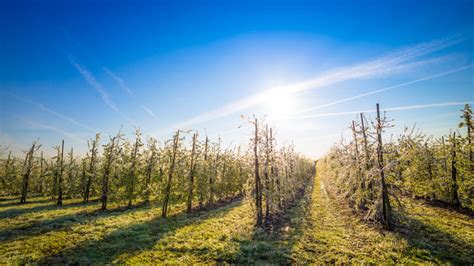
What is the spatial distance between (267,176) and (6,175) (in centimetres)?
5881

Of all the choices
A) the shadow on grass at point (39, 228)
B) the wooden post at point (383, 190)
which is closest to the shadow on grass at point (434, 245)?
the wooden post at point (383, 190)

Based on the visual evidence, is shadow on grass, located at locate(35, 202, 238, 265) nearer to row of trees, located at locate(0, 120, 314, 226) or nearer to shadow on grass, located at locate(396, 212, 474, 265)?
row of trees, located at locate(0, 120, 314, 226)

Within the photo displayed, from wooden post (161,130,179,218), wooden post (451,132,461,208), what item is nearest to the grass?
wooden post (161,130,179,218)

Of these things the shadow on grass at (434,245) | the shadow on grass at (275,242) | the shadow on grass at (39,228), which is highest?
the shadow on grass at (39,228)

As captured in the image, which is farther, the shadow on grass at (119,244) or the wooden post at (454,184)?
the wooden post at (454,184)

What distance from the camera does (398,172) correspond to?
19719mm

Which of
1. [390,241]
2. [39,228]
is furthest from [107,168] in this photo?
[390,241]

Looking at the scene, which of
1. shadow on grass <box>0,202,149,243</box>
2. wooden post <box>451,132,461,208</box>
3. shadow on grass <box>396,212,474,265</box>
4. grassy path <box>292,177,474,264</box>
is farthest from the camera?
wooden post <box>451,132,461,208</box>

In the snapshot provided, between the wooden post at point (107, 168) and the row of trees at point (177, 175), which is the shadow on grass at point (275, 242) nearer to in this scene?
the row of trees at point (177, 175)

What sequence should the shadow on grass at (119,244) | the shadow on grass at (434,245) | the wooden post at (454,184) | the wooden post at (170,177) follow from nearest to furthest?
1. the shadow on grass at (434,245)
2. the shadow on grass at (119,244)
3. the wooden post at (170,177)
4. the wooden post at (454,184)

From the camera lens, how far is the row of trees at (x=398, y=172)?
50.8 feet

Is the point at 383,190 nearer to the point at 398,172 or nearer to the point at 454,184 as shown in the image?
the point at 398,172

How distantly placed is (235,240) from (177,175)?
11.2 m

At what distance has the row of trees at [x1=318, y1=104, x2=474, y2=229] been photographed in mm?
15484
